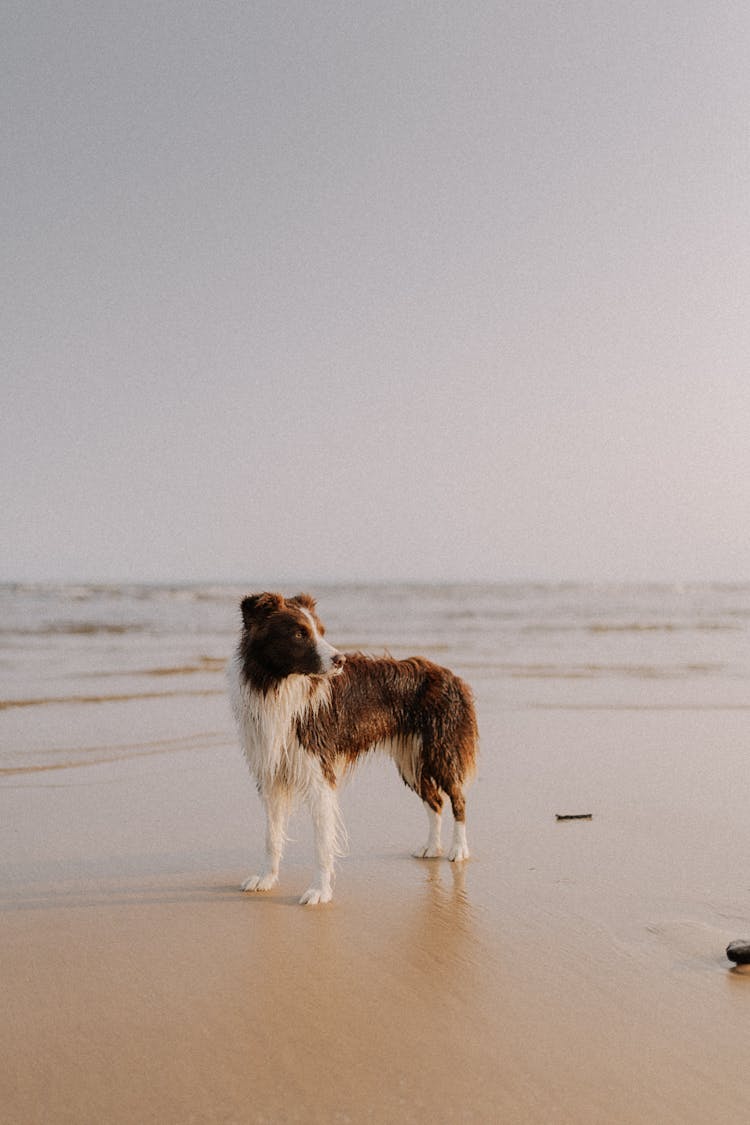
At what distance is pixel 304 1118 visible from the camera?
100 inches

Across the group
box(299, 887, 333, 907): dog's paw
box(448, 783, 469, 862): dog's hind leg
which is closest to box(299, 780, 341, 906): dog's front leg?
box(299, 887, 333, 907): dog's paw

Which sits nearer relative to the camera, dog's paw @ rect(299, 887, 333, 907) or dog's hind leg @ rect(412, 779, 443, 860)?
dog's paw @ rect(299, 887, 333, 907)

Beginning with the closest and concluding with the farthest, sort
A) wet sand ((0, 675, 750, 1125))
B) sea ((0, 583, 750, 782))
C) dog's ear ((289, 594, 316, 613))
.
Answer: wet sand ((0, 675, 750, 1125)) → dog's ear ((289, 594, 316, 613)) → sea ((0, 583, 750, 782))

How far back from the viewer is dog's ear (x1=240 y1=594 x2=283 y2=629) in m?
4.89

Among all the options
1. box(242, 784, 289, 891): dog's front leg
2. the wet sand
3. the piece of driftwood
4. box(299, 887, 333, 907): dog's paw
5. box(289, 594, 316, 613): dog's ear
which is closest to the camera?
the wet sand

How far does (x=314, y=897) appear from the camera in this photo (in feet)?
15.1

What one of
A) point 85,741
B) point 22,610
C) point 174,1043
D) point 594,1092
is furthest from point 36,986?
point 22,610

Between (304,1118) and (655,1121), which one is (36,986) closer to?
(304,1118)

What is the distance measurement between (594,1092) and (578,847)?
2.80m

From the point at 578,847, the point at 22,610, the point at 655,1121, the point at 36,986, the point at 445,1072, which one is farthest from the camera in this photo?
the point at 22,610

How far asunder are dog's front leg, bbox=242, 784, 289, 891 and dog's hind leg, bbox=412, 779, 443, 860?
0.94 m

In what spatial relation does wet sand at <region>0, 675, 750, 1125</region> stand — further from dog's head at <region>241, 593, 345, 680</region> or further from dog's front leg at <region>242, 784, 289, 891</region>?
dog's head at <region>241, 593, 345, 680</region>

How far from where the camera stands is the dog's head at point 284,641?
480 cm

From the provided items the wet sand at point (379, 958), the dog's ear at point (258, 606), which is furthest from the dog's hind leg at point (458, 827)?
the dog's ear at point (258, 606)
